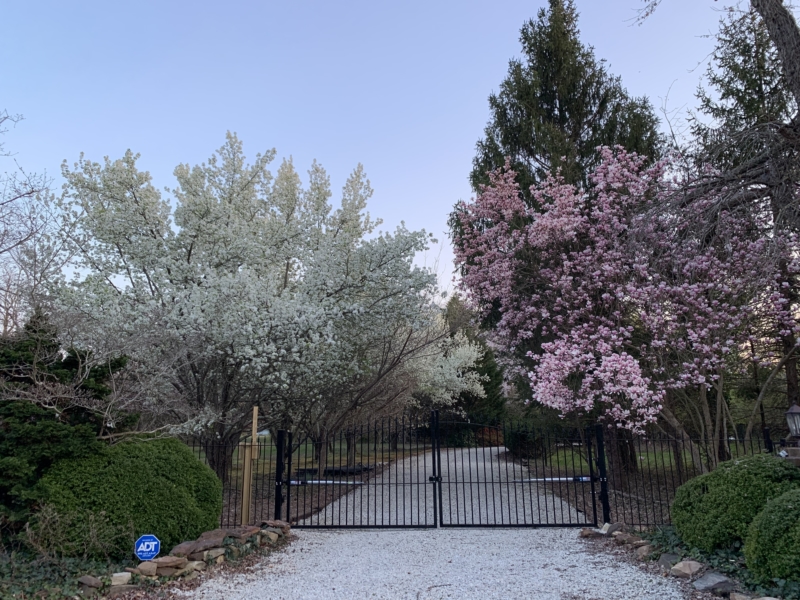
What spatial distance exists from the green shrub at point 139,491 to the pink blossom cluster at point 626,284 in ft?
16.1

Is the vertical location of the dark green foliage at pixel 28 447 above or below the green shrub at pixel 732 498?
above

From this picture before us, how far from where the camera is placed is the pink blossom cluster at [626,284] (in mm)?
7527

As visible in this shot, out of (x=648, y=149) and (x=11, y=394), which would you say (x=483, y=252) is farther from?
(x=11, y=394)

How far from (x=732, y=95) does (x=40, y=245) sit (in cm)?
1258

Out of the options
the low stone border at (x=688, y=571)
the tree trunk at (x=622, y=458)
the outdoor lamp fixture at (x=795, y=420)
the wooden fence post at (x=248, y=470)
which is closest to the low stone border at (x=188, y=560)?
the wooden fence post at (x=248, y=470)

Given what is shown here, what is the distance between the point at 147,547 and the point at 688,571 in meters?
4.97

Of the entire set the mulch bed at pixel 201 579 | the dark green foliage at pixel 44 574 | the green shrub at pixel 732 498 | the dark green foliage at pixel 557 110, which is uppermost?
the dark green foliage at pixel 557 110

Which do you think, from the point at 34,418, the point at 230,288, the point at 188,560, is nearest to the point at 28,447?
the point at 34,418

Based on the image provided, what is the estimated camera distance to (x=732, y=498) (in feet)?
16.3

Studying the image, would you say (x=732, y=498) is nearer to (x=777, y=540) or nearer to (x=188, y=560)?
(x=777, y=540)

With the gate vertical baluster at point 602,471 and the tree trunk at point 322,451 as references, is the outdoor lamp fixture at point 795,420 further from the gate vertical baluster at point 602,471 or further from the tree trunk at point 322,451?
the tree trunk at point 322,451

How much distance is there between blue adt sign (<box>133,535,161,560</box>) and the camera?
5.02 meters

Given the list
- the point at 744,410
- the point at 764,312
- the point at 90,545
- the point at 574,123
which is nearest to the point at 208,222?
the point at 90,545

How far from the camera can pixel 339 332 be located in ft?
34.5
